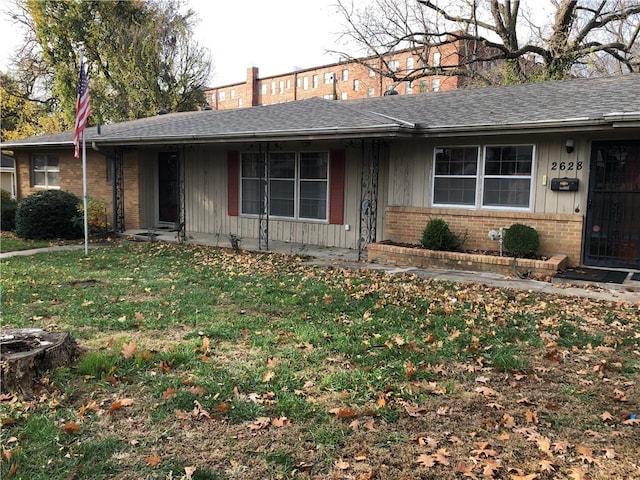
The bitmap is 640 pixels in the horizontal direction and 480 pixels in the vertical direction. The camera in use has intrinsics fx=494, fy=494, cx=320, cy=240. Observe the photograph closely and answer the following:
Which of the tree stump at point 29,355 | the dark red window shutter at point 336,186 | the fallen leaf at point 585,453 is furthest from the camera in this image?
the dark red window shutter at point 336,186

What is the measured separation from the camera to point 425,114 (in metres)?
10.4

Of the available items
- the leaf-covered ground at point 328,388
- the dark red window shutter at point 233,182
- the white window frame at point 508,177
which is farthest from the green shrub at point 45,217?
the white window frame at point 508,177

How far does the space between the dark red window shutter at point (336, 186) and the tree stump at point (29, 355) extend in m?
7.81

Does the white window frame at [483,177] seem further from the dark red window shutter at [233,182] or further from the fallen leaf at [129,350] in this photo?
the fallen leaf at [129,350]

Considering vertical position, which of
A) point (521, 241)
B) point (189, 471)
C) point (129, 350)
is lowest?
point (189, 471)

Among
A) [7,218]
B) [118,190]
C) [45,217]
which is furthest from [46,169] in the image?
[45,217]

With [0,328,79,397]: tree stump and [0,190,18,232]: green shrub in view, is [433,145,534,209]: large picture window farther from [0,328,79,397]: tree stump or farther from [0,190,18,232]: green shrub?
[0,190,18,232]: green shrub

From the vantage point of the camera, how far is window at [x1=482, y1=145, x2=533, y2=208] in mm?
9250

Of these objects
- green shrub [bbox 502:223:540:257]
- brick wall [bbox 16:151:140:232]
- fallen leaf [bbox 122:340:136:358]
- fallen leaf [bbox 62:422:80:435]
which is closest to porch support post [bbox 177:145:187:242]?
brick wall [bbox 16:151:140:232]

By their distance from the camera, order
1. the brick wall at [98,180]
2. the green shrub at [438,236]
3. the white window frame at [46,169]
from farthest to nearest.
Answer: the white window frame at [46,169], the brick wall at [98,180], the green shrub at [438,236]

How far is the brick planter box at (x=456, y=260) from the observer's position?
320 inches

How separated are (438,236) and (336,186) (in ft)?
9.99

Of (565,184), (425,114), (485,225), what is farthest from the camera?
(425,114)

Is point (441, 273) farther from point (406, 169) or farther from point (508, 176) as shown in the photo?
point (406, 169)
